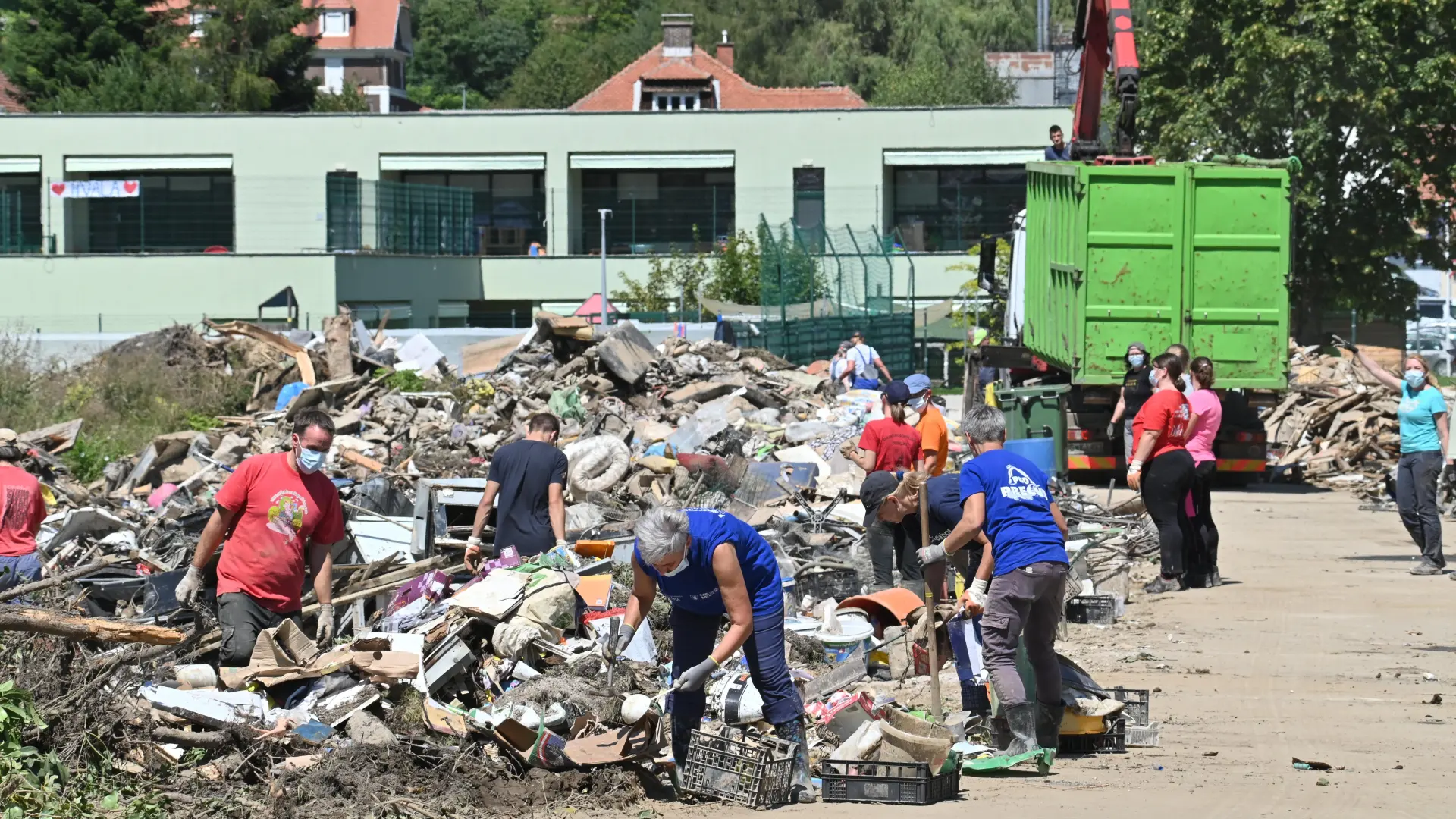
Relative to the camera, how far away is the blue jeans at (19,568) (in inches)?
337

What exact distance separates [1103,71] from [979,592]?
1592 cm

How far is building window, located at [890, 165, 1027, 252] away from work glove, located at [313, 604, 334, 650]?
3672 cm

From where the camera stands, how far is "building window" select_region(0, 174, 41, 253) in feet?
133

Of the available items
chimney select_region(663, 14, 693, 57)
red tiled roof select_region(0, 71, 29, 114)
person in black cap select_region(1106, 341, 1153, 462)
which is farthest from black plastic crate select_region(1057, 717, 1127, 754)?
red tiled roof select_region(0, 71, 29, 114)

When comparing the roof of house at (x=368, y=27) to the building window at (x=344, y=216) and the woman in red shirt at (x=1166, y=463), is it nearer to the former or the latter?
the building window at (x=344, y=216)

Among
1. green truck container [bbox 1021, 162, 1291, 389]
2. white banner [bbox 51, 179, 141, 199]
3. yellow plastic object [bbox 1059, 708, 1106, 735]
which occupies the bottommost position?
yellow plastic object [bbox 1059, 708, 1106, 735]

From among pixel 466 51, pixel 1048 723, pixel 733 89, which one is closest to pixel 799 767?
pixel 1048 723

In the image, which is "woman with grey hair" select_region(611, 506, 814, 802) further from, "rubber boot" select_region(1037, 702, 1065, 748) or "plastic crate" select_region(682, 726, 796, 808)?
"rubber boot" select_region(1037, 702, 1065, 748)

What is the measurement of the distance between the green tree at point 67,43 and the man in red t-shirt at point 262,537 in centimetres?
5358

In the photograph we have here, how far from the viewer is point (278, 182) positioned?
41.9 metres

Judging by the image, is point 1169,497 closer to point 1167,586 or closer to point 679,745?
point 1167,586

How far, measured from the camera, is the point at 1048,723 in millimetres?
7836

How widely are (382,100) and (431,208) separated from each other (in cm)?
5190

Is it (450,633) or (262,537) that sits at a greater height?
(262,537)
